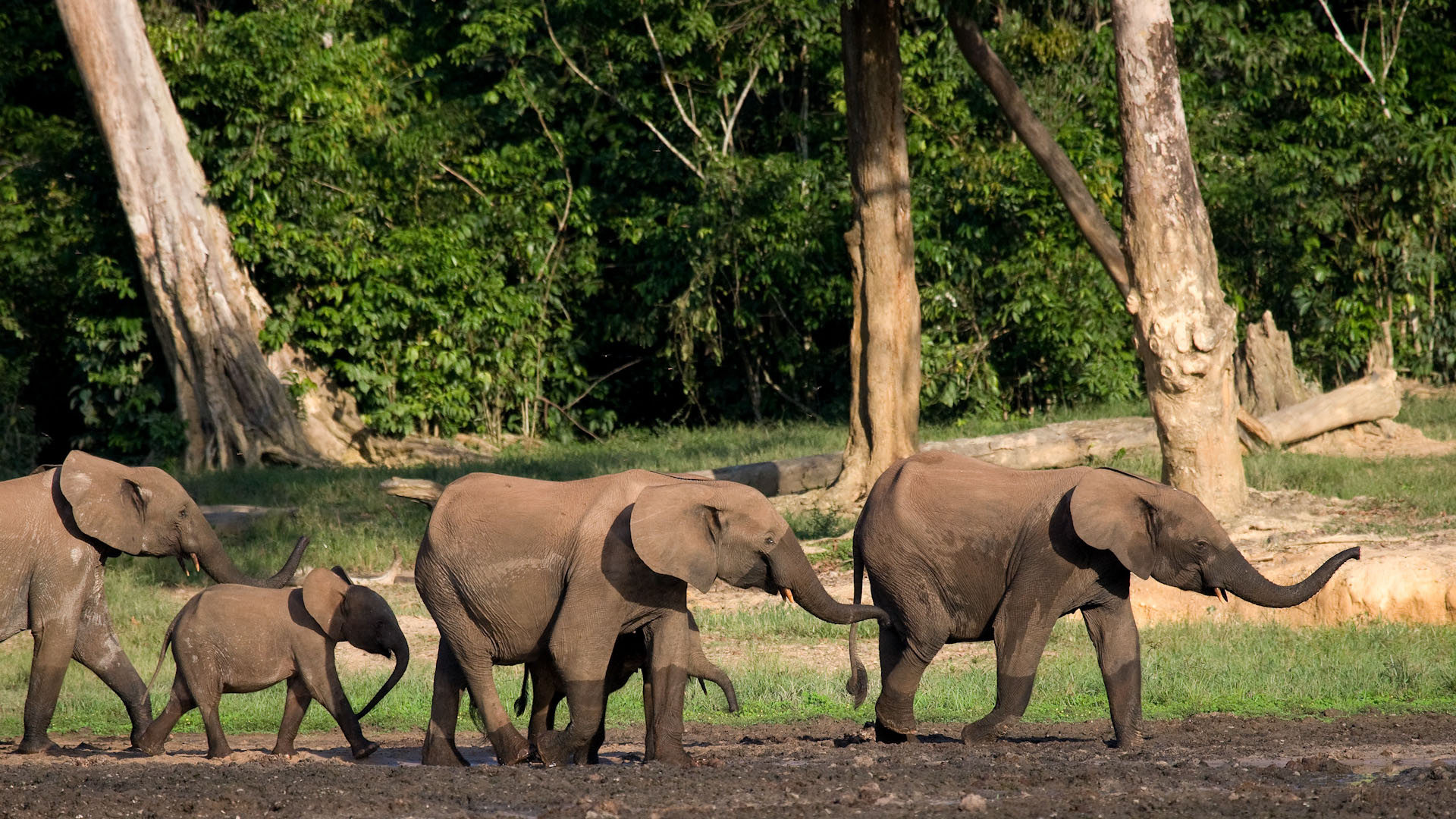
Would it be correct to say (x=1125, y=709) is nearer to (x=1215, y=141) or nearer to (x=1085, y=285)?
(x=1085, y=285)

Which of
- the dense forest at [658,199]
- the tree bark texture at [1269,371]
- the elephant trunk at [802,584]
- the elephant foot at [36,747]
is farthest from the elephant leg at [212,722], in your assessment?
the tree bark texture at [1269,371]

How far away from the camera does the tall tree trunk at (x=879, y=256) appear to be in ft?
49.0

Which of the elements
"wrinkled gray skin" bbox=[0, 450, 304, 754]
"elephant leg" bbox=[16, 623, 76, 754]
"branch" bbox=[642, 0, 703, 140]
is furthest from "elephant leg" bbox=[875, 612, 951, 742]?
"branch" bbox=[642, 0, 703, 140]

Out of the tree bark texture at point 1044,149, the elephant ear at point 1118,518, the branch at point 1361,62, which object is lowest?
the elephant ear at point 1118,518

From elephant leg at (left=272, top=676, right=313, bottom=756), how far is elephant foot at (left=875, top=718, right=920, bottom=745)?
3.17m

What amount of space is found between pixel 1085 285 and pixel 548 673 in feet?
52.0

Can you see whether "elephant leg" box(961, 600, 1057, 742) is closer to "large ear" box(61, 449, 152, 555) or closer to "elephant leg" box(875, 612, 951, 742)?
"elephant leg" box(875, 612, 951, 742)

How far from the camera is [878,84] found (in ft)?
49.1

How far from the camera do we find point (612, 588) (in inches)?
290

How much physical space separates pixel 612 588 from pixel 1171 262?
779 centimetres

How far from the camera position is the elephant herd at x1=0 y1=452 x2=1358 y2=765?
24.4ft

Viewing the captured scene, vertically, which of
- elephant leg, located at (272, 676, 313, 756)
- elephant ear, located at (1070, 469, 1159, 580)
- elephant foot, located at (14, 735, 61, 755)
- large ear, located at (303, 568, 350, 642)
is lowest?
elephant foot, located at (14, 735, 61, 755)

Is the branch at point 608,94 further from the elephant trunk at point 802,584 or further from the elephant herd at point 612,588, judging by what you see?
the elephant trunk at point 802,584

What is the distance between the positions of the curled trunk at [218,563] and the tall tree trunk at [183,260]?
11655 millimetres
